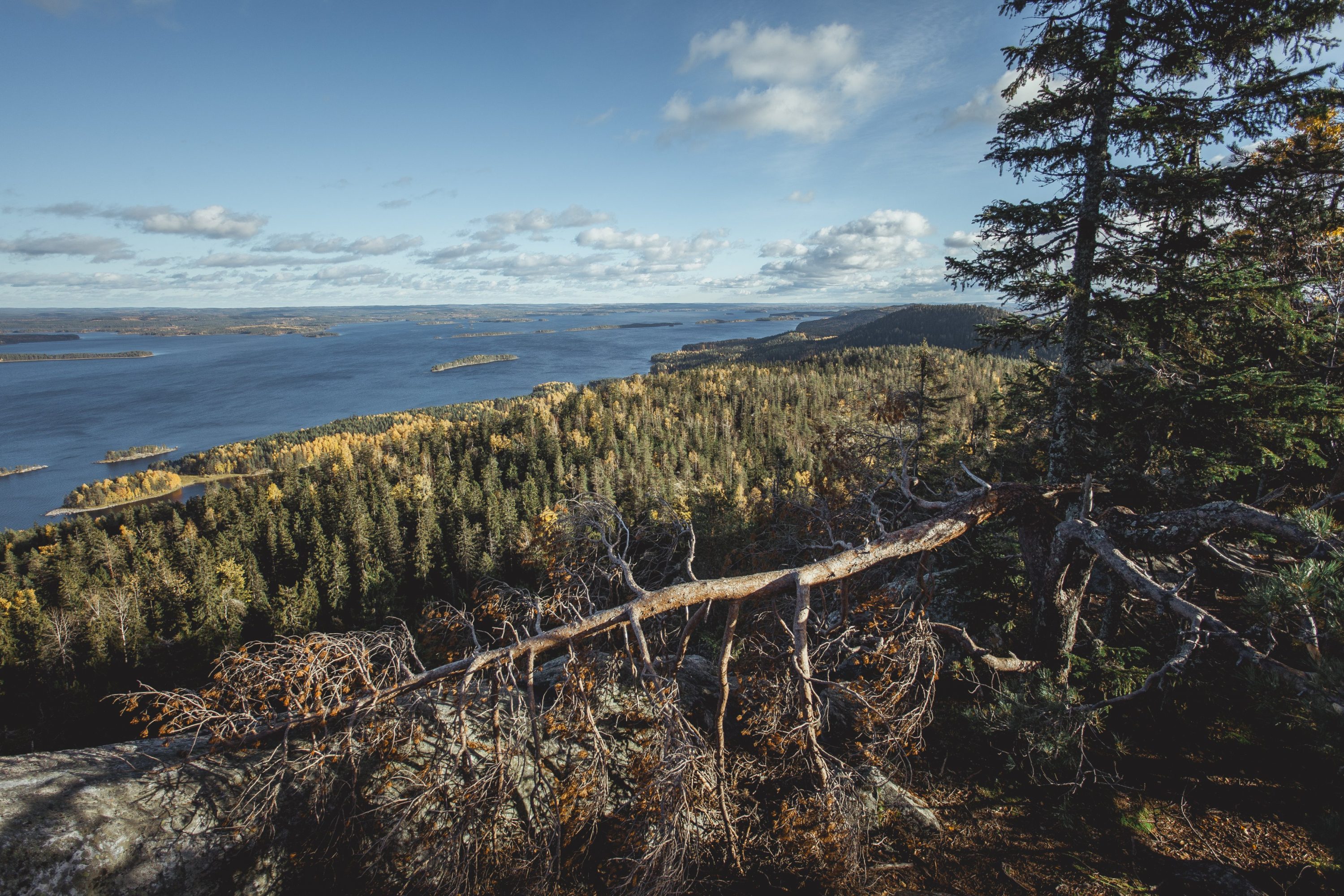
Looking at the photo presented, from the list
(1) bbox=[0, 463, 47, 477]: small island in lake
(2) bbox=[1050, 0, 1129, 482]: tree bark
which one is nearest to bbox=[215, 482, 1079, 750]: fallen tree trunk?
(2) bbox=[1050, 0, 1129, 482]: tree bark

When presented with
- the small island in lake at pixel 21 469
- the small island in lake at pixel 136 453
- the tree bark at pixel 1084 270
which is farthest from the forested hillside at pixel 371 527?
the small island in lake at pixel 21 469

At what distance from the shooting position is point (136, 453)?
484 ft

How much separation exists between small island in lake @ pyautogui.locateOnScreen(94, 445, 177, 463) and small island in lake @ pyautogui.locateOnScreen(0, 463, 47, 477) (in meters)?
11.8

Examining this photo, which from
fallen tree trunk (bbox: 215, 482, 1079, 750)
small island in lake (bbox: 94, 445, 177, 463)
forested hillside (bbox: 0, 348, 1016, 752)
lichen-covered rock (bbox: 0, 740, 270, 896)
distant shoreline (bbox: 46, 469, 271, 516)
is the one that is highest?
fallen tree trunk (bbox: 215, 482, 1079, 750)

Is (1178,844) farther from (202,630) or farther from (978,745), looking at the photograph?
(202,630)

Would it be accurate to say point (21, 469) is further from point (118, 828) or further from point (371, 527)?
point (118, 828)

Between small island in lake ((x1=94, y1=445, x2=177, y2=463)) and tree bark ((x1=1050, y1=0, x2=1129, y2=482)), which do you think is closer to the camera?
tree bark ((x1=1050, y1=0, x2=1129, y2=482))

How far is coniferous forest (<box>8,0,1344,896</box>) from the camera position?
415cm

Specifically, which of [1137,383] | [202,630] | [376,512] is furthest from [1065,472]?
[376,512]

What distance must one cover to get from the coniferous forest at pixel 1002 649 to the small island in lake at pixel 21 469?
686 ft

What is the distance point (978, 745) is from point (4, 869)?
31.2ft

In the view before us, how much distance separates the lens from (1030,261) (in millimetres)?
8156

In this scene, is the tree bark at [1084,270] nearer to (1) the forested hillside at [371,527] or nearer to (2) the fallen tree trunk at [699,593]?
(2) the fallen tree trunk at [699,593]

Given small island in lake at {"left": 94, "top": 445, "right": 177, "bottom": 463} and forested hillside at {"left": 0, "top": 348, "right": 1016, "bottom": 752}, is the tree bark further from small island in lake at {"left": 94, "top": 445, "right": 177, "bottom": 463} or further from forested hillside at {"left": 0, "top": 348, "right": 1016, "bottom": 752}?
small island in lake at {"left": 94, "top": 445, "right": 177, "bottom": 463}
